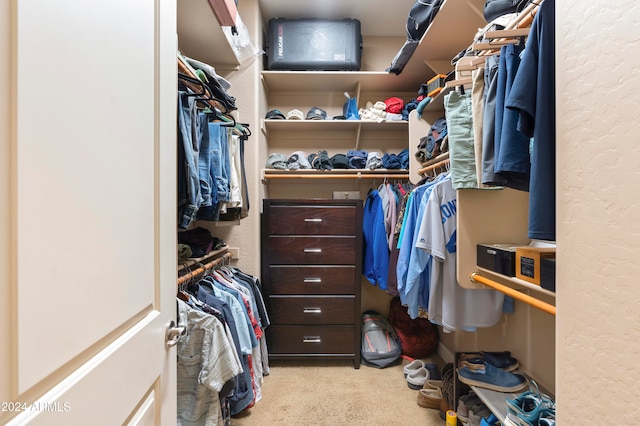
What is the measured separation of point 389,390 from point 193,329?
4.44 ft

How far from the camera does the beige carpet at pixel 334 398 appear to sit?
1633 millimetres

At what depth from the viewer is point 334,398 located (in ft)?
5.95

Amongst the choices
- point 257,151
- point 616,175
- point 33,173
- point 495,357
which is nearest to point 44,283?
point 33,173

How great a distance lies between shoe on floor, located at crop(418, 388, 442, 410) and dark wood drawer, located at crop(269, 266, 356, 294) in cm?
75

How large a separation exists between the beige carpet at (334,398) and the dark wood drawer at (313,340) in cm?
13

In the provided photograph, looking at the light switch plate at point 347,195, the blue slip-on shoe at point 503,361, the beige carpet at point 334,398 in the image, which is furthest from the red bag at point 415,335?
the light switch plate at point 347,195

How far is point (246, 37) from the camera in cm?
201

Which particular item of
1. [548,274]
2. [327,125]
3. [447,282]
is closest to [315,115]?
[327,125]

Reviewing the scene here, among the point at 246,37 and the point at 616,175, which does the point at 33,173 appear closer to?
the point at 616,175

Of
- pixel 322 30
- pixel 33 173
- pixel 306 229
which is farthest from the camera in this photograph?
pixel 322 30

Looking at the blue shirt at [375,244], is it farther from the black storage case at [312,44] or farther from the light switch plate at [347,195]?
the black storage case at [312,44]

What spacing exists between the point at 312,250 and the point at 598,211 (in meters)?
1.73

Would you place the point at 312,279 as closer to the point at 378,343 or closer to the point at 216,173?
the point at 378,343

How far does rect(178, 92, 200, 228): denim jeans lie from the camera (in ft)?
3.51
